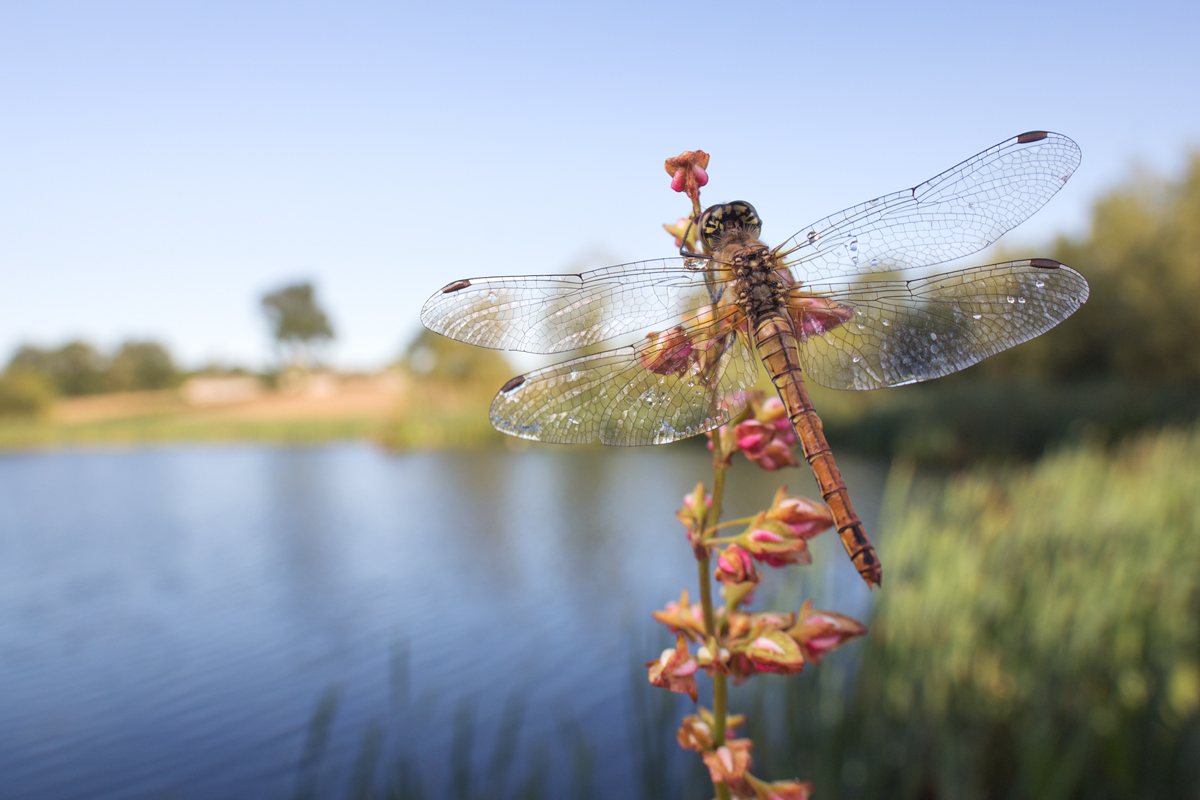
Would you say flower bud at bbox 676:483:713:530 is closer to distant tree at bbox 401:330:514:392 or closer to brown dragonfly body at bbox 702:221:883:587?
brown dragonfly body at bbox 702:221:883:587

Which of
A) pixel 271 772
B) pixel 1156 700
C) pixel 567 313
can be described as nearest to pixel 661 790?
pixel 1156 700

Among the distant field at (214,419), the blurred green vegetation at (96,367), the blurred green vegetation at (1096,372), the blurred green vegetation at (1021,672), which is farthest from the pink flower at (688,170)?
the blurred green vegetation at (96,367)

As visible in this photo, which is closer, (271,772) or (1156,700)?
(1156,700)

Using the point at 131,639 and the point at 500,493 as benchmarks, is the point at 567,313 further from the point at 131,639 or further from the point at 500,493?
the point at 500,493

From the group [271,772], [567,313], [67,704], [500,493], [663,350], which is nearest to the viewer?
[663,350]

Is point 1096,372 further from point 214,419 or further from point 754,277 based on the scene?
point 214,419

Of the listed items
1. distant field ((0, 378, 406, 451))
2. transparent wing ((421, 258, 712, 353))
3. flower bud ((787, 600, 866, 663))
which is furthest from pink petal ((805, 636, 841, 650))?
distant field ((0, 378, 406, 451))

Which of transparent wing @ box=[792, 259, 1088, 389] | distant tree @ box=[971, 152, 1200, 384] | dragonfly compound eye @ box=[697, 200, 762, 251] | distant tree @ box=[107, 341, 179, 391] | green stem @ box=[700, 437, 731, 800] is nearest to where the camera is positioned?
green stem @ box=[700, 437, 731, 800]
